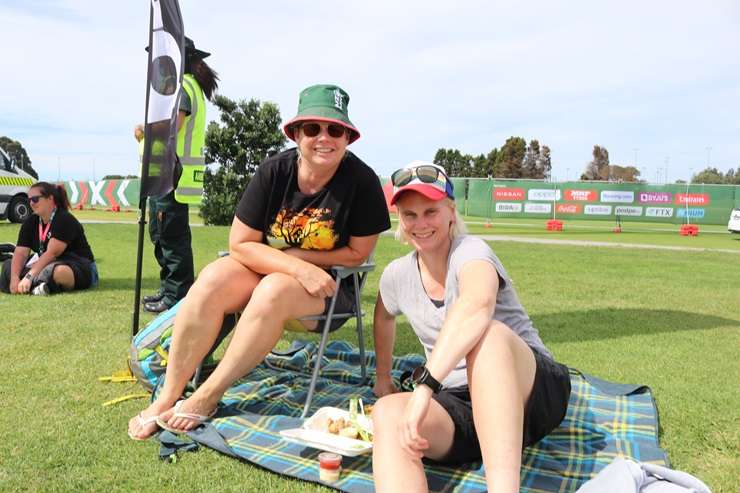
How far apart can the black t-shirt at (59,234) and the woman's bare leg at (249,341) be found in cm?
415

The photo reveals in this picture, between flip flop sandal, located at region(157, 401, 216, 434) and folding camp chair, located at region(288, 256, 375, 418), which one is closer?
flip flop sandal, located at region(157, 401, 216, 434)

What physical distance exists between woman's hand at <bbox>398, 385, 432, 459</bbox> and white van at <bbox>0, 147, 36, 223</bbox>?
690 inches

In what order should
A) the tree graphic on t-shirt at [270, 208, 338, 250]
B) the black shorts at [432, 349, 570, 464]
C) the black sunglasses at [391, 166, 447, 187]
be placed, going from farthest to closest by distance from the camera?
the tree graphic on t-shirt at [270, 208, 338, 250]
the black sunglasses at [391, 166, 447, 187]
the black shorts at [432, 349, 570, 464]

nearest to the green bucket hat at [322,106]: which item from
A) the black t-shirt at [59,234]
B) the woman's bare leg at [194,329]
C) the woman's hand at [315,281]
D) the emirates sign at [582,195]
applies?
the woman's hand at [315,281]

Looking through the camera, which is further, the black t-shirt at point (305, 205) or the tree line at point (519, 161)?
the tree line at point (519, 161)

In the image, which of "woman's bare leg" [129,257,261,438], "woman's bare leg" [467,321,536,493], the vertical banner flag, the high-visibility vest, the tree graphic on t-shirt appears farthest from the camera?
the high-visibility vest

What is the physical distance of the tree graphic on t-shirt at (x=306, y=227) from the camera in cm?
335

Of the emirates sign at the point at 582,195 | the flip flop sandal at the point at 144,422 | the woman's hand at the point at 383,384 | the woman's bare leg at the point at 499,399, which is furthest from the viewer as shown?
the emirates sign at the point at 582,195

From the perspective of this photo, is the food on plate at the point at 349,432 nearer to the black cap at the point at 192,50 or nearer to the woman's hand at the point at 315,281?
the woman's hand at the point at 315,281

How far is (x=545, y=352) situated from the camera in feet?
8.29

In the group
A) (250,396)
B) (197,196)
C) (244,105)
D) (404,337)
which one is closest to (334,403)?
(250,396)

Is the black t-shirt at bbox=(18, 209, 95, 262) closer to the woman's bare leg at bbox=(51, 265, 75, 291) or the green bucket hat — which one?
the woman's bare leg at bbox=(51, 265, 75, 291)

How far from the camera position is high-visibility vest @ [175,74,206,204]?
17.5ft

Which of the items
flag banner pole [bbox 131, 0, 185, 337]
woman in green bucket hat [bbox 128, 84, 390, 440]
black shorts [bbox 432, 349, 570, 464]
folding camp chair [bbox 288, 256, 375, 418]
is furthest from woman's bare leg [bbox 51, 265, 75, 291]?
black shorts [bbox 432, 349, 570, 464]
